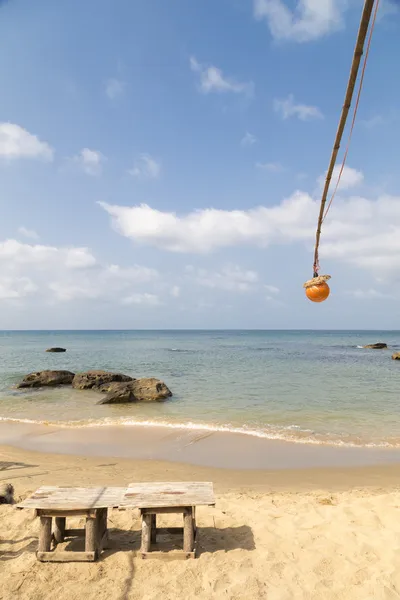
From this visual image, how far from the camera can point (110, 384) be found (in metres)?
Result: 21.4

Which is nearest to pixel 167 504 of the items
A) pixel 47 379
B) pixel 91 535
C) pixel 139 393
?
pixel 91 535

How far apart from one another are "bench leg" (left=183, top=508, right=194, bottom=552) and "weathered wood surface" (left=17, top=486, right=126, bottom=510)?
0.93 meters

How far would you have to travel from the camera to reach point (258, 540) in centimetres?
554

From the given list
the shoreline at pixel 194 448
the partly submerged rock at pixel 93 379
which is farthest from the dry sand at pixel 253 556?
the partly submerged rock at pixel 93 379

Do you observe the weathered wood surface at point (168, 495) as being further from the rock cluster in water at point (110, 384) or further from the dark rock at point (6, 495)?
the rock cluster in water at point (110, 384)

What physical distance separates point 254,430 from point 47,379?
1611 centimetres

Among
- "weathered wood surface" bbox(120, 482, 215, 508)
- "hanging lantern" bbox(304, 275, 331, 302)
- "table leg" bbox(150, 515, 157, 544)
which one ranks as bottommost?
"table leg" bbox(150, 515, 157, 544)

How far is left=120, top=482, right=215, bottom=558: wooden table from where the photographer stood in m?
4.88

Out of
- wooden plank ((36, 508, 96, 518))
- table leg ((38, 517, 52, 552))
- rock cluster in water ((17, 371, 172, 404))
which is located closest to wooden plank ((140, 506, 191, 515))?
wooden plank ((36, 508, 96, 518))

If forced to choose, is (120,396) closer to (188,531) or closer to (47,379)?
(47,379)

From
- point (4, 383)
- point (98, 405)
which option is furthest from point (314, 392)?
point (4, 383)

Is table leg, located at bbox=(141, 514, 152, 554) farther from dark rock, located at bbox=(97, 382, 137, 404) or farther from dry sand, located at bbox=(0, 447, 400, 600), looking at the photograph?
dark rock, located at bbox=(97, 382, 137, 404)

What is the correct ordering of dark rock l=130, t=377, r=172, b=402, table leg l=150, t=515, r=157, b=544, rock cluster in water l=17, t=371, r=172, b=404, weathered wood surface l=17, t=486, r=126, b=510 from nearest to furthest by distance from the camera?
weathered wood surface l=17, t=486, r=126, b=510 < table leg l=150, t=515, r=157, b=544 < rock cluster in water l=17, t=371, r=172, b=404 < dark rock l=130, t=377, r=172, b=402

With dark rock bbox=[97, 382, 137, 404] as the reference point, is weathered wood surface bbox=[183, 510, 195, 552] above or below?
above
